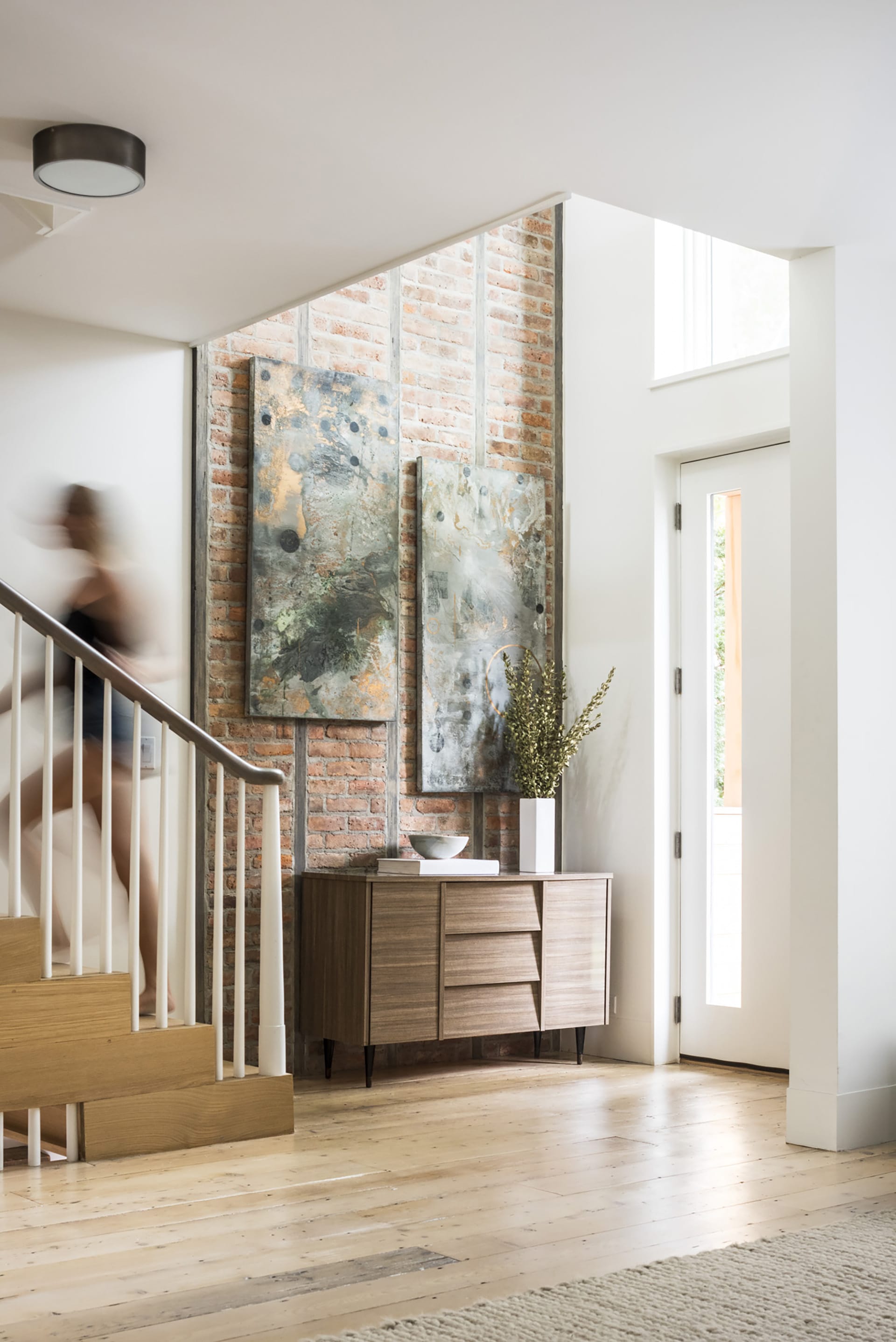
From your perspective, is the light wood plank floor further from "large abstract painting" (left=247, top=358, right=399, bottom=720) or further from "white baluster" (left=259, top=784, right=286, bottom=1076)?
"large abstract painting" (left=247, top=358, right=399, bottom=720)

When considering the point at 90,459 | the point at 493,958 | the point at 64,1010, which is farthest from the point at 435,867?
the point at 90,459

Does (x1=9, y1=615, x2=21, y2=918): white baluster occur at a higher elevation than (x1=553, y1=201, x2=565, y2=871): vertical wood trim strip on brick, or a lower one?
lower

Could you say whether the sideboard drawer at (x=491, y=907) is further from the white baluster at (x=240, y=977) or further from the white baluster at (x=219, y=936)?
the white baluster at (x=219, y=936)

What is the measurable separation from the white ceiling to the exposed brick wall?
3.55 feet

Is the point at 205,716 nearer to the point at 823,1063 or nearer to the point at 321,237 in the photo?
the point at 321,237

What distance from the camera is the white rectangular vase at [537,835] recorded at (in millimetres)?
5773

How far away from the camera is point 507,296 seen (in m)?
6.28

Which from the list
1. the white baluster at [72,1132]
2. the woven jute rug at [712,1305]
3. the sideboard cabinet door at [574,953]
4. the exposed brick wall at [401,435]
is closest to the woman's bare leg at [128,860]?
the exposed brick wall at [401,435]

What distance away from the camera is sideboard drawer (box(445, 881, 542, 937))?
5.30 meters

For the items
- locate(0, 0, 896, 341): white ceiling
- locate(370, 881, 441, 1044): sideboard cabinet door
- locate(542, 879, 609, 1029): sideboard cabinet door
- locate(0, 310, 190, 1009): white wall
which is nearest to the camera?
locate(0, 0, 896, 341): white ceiling

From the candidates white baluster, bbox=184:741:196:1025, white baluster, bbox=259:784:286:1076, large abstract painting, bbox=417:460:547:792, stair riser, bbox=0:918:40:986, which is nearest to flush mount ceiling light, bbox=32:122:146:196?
white baluster, bbox=184:741:196:1025

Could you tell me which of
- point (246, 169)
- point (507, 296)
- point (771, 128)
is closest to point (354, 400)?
point (507, 296)

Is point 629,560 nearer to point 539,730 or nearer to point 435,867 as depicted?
point 539,730

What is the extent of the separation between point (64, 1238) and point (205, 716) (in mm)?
2343
